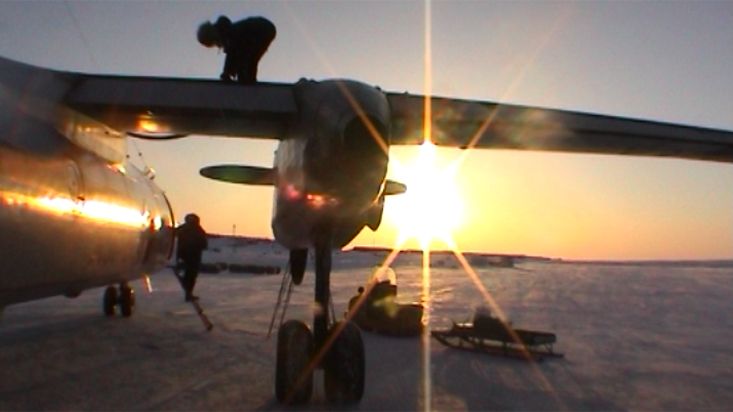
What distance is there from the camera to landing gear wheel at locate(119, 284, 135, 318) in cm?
1543

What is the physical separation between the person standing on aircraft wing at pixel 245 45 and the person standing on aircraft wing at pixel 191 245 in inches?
311

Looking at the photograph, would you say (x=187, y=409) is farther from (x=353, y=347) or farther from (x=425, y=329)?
(x=425, y=329)

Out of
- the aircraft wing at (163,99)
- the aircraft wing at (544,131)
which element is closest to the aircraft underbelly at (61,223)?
the aircraft wing at (163,99)

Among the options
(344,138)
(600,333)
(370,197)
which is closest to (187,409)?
(370,197)

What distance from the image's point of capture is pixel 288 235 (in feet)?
24.3

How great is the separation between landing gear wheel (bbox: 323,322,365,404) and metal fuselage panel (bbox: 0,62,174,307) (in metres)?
3.56

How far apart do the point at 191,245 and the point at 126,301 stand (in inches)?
127

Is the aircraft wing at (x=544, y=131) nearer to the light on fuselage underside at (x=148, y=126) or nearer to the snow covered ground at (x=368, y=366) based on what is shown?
the light on fuselage underside at (x=148, y=126)

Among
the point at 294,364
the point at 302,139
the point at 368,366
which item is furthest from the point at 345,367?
the point at 302,139

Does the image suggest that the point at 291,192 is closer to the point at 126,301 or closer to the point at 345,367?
the point at 345,367

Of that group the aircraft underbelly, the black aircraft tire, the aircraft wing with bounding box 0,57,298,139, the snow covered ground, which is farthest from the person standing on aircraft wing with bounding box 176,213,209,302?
the aircraft wing with bounding box 0,57,298,139

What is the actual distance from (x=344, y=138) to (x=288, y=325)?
2.97 meters

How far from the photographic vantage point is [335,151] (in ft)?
16.9

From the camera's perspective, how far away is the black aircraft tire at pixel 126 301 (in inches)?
608
